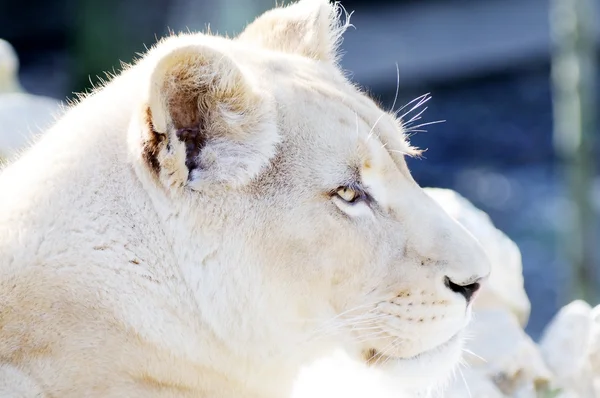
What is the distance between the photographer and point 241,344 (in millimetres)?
2848

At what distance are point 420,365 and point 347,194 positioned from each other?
56 centimetres

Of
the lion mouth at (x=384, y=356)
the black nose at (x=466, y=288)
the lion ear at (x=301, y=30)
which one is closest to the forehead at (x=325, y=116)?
the lion ear at (x=301, y=30)

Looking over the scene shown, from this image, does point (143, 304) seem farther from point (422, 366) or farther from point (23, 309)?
point (422, 366)

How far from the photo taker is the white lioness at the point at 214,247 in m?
2.71

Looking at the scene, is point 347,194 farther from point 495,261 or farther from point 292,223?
point 495,261

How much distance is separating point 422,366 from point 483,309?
114cm

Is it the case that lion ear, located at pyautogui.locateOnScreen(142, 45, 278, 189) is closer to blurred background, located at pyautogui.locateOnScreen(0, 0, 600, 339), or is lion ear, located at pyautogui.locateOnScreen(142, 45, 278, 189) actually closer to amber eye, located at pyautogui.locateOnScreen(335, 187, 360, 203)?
amber eye, located at pyautogui.locateOnScreen(335, 187, 360, 203)

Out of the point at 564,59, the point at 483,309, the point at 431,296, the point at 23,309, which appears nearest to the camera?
the point at 23,309

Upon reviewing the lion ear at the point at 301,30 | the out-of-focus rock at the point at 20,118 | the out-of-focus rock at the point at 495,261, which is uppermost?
the out-of-focus rock at the point at 20,118

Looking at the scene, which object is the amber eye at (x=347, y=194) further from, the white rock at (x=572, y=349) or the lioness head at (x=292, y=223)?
the white rock at (x=572, y=349)

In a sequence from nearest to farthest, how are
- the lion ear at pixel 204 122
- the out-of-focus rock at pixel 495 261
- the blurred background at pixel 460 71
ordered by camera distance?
the lion ear at pixel 204 122 < the out-of-focus rock at pixel 495 261 < the blurred background at pixel 460 71

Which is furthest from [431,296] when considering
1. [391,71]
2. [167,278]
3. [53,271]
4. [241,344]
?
[391,71]

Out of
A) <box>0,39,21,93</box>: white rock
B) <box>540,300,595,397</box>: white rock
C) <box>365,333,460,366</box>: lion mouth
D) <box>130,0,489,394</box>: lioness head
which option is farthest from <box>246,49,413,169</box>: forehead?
<box>0,39,21,93</box>: white rock

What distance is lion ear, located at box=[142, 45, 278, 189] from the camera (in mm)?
2670
